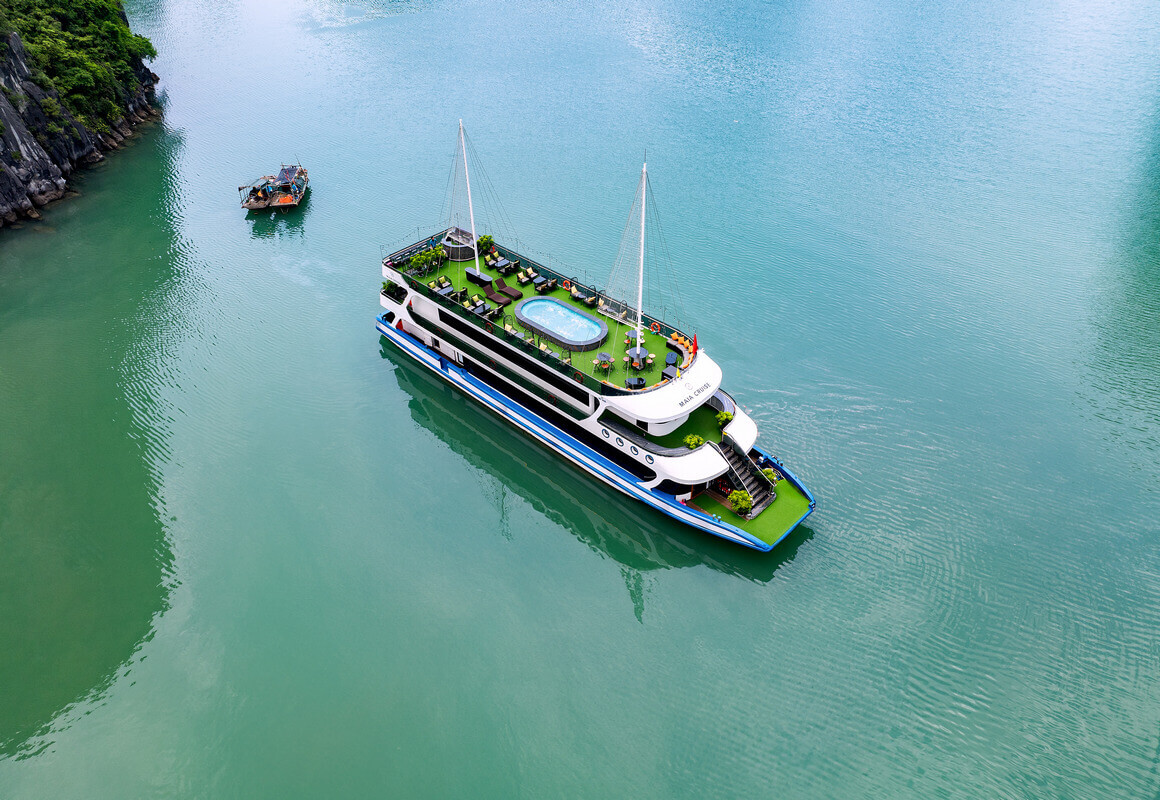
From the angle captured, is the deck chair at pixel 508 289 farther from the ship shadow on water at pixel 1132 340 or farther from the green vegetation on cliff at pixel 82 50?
the green vegetation on cliff at pixel 82 50

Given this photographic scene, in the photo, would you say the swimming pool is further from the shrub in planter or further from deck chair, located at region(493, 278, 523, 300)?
the shrub in planter

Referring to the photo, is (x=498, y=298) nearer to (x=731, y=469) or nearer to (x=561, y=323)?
(x=561, y=323)

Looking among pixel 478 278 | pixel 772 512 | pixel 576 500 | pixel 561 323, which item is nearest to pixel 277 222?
pixel 478 278

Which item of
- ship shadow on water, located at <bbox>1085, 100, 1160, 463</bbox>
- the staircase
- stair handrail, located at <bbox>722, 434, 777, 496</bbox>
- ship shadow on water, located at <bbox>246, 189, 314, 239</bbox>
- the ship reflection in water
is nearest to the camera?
the staircase

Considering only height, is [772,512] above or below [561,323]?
below

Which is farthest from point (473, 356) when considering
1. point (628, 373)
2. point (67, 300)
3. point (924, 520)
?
point (67, 300)

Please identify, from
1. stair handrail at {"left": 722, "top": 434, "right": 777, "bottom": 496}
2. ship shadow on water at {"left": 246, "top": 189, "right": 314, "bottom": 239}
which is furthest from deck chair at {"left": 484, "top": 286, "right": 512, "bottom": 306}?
ship shadow on water at {"left": 246, "top": 189, "right": 314, "bottom": 239}
